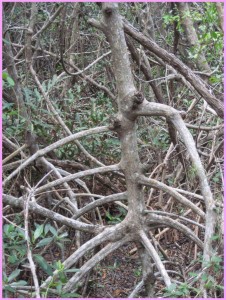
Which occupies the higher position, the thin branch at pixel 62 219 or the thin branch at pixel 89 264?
the thin branch at pixel 62 219

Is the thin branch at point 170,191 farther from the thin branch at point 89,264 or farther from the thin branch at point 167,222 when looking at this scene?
the thin branch at point 89,264

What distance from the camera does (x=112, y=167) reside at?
2627mm

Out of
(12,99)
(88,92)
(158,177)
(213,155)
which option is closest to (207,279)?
(213,155)

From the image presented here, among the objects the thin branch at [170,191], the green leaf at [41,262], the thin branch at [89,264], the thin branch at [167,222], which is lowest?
the thin branch at [89,264]

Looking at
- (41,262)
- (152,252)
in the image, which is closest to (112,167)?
(152,252)

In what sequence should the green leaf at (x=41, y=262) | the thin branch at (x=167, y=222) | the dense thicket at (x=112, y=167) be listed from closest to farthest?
the green leaf at (x=41, y=262) → the dense thicket at (x=112, y=167) → the thin branch at (x=167, y=222)

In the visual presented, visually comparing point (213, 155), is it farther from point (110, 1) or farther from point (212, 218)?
point (110, 1)

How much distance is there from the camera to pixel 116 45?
2.51 m

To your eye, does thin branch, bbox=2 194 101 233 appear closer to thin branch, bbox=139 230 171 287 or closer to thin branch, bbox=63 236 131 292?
thin branch, bbox=63 236 131 292

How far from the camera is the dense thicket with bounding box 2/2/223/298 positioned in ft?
7.74

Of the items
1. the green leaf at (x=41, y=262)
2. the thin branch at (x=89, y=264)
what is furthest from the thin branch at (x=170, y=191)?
the green leaf at (x=41, y=262)

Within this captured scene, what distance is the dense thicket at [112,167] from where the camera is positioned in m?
2.36

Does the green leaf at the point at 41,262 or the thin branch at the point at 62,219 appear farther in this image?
the thin branch at the point at 62,219

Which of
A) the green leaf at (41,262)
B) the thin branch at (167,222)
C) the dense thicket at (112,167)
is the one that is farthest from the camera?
the thin branch at (167,222)
